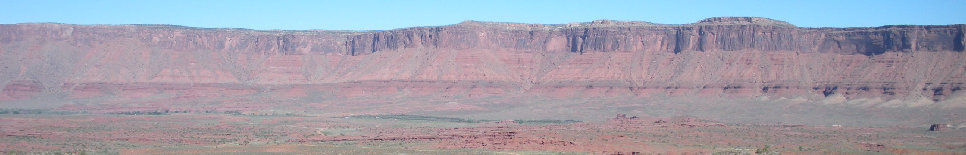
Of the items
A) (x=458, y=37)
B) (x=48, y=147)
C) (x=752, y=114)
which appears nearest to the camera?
(x=48, y=147)

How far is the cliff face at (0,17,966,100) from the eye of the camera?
119750 mm

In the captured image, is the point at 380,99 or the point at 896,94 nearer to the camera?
the point at 896,94

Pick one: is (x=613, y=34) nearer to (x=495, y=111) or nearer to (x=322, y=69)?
(x=495, y=111)

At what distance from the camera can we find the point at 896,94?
111 meters

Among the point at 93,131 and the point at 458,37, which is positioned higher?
the point at 458,37

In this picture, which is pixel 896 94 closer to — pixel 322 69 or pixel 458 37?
pixel 458 37

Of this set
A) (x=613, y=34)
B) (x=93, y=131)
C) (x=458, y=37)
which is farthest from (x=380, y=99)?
(x=93, y=131)

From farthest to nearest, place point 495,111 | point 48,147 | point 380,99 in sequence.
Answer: point 380,99
point 495,111
point 48,147

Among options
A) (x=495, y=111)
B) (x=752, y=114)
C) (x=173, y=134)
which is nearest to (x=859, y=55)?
(x=752, y=114)

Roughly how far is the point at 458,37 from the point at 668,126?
62876 mm

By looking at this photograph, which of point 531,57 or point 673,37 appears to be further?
point 531,57

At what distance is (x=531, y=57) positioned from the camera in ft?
470

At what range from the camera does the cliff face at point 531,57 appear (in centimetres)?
11975

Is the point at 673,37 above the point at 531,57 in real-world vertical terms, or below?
above
